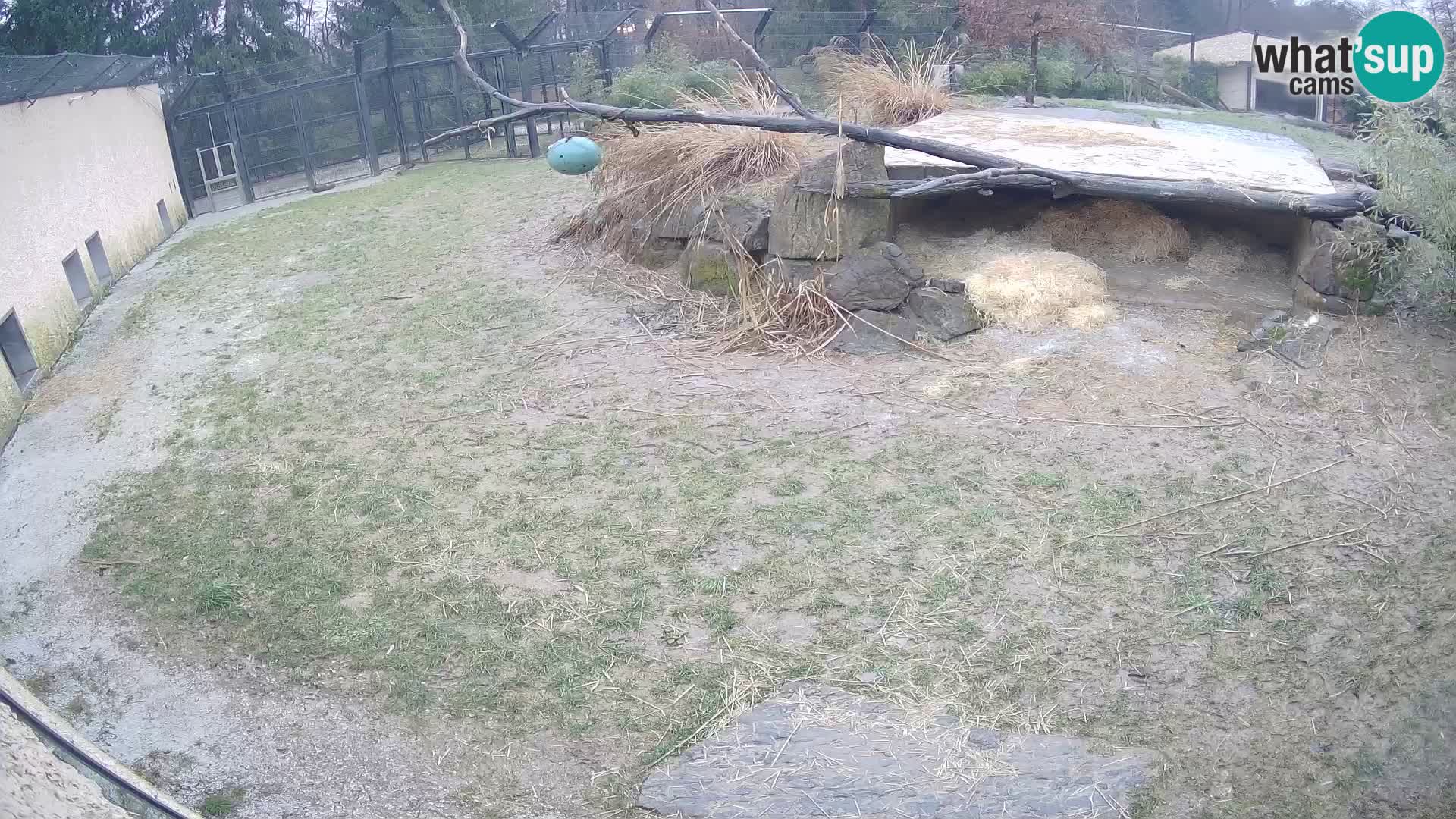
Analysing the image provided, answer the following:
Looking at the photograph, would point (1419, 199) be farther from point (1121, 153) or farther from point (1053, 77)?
point (1053, 77)

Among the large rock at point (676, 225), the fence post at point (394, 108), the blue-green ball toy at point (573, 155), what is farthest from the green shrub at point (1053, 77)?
the blue-green ball toy at point (573, 155)

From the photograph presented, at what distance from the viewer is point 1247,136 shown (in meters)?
9.03

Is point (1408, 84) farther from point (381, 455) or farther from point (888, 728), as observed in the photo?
point (381, 455)

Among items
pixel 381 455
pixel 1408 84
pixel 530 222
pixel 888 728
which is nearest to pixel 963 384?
pixel 888 728

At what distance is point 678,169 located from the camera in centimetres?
799

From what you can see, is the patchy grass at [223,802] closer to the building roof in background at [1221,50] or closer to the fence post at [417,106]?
the fence post at [417,106]

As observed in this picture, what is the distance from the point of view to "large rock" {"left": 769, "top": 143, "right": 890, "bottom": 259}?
Answer: 21.5 feet

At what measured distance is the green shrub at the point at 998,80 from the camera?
1542 centimetres

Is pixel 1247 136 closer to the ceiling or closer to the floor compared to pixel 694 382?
closer to the ceiling

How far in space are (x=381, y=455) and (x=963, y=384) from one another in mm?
3111

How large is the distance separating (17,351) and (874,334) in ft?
18.6

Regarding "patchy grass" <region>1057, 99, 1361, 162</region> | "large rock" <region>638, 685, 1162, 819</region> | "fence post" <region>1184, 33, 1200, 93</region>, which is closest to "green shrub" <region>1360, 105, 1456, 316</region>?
"large rock" <region>638, 685, 1162, 819</region>

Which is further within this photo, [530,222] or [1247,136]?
[530,222]

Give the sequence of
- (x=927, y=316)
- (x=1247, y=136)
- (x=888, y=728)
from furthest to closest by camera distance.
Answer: (x=1247, y=136), (x=927, y=316), (x=888, y=728)
